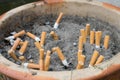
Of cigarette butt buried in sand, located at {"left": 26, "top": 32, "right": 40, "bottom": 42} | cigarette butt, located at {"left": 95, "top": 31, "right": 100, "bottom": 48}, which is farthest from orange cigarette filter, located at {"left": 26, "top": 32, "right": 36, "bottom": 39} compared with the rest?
cigarette butt, located at {"left": 95, "top": 31, "right": 100, "bottom": 48}

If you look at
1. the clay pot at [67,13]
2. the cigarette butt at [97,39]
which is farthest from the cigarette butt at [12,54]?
the cigarette butt at [97,39]

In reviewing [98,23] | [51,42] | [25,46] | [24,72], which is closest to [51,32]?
[51,42]

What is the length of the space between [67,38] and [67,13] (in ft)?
0.71

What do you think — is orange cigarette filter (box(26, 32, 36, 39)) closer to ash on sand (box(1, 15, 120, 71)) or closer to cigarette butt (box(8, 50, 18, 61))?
ash on sand (box(1, 15, 120, 71))

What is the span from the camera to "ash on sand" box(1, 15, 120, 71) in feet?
5.09

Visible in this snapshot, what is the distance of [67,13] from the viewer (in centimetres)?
189

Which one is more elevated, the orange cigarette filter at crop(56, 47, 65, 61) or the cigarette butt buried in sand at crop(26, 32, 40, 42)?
the cigarette butt buried in sand at crop(26, 32, 40, 42)

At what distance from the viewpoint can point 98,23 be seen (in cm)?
182

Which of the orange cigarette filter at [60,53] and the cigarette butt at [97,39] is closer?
the orange cigarette filter at [60,53]

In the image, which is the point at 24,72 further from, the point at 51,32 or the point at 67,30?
the point at 67,30

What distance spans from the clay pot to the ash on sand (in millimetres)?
37

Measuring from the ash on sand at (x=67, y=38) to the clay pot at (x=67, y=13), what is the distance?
0.04 meters

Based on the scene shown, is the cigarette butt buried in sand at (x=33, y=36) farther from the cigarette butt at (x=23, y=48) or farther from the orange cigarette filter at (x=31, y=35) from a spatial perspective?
the cigarette butt at (x=23, y=48)

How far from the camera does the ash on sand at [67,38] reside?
155 cm
